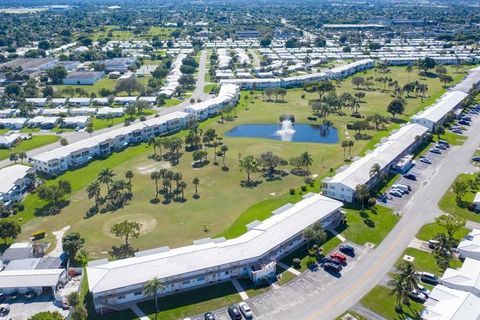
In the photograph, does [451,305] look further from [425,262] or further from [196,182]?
[196,182]

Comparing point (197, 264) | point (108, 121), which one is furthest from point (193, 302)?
point (108, 121)

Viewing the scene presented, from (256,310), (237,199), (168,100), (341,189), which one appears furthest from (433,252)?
(168,100)

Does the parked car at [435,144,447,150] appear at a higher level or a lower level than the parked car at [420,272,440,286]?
higher

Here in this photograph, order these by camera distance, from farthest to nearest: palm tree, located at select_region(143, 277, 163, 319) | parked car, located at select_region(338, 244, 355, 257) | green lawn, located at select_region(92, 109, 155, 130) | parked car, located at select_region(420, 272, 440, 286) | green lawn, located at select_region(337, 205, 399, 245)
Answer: green lawn, located at select_region(92, 109, 155, 130) → green lawn, located at select_region(337, 205, 399, 245) → parked car, located at select_region(338, 244, 355, 257) → parked car, located at select_region(420, 272, 440, 286) → palm tree, located at select_region(143, 277, 163, 319)

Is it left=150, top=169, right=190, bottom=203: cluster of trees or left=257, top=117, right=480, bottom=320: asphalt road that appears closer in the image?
left=257, top=117, right=480, bottom=320: asphalt road

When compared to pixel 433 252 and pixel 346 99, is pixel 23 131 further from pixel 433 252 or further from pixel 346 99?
pixel 433 252

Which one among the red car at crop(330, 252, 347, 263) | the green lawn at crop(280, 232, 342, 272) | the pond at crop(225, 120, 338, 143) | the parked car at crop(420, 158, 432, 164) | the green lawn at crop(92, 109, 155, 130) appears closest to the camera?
the red car at crop(330, 252, 347, 263)

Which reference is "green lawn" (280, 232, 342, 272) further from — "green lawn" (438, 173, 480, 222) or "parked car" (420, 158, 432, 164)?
"parked car" (420, 158, 432, 164)

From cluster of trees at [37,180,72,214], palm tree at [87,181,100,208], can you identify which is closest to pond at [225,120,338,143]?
palm tree at [87,181,100,208]
